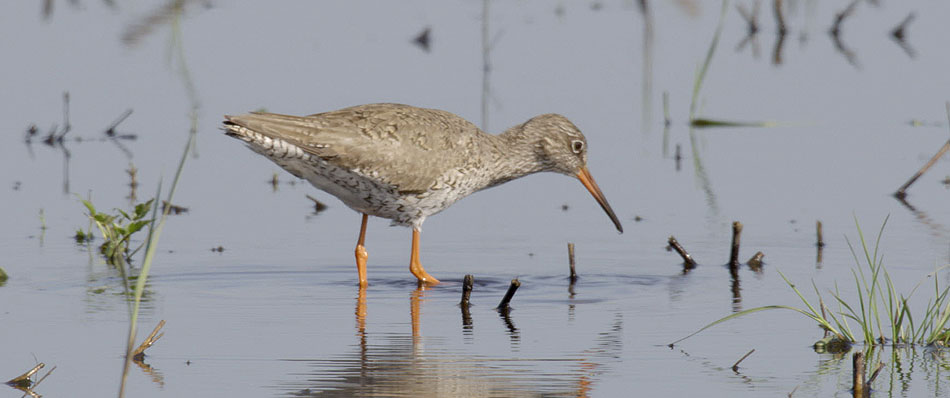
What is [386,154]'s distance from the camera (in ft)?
31.3

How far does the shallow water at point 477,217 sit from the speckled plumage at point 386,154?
1.77 ft

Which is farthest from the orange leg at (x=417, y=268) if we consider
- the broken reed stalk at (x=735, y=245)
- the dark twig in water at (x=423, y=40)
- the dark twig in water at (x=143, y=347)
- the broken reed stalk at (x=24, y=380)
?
the dark twig in water at (x=423, y=40)

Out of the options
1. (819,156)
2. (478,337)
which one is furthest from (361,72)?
(478,337)

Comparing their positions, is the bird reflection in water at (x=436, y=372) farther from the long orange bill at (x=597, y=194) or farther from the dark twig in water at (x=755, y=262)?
the long orange bill at (x=597, y=194)

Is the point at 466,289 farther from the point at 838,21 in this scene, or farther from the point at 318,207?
the point at 838,21

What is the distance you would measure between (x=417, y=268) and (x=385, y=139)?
2.84 ft

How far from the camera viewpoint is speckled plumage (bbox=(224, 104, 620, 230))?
30.4 feet

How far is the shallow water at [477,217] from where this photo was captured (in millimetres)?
7285

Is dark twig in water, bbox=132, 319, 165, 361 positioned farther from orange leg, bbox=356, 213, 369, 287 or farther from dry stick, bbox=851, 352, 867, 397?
dry stick, bbox=851, 352, 867, 397

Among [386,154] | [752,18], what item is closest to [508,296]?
[386,154]

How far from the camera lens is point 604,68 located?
656 inches

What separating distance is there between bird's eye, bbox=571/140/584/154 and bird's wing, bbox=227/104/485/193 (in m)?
0.96

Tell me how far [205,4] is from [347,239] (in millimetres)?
9879

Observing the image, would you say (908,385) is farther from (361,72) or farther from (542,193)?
(361,72)
